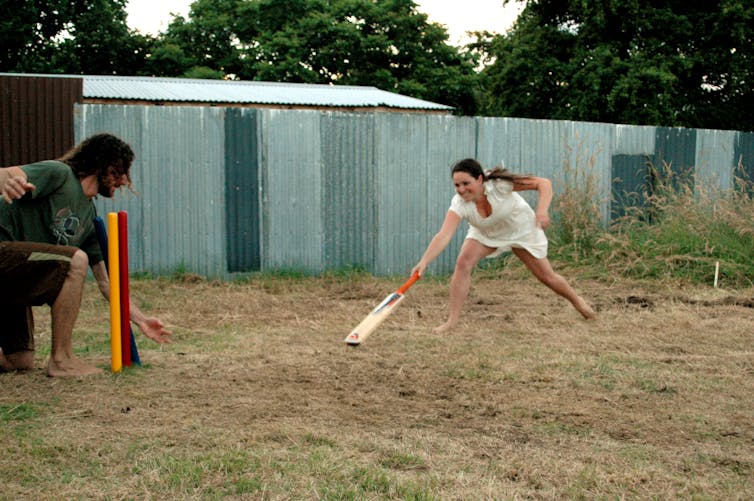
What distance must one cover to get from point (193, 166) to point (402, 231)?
2636mm

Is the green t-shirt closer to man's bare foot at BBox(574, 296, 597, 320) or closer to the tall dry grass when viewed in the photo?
man's bare foot at BBox(574, 296, 597, 320)

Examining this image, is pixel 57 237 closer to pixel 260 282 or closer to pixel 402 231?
pixel 260 282

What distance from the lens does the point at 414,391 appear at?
4.50 metres

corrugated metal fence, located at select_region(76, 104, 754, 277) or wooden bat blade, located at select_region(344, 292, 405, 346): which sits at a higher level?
corrugated metal fence, located at select_region(76, 104, 754, 277)

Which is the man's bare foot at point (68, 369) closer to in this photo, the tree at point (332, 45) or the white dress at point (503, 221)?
the white dress at point (503, 221)

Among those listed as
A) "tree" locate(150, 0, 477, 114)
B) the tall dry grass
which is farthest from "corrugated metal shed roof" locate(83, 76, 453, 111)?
"tree" locate(150, 0, 477, 114)

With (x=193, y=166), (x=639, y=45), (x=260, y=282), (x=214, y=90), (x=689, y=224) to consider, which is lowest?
(x=260, y=282)

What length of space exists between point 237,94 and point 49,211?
13.3 meters

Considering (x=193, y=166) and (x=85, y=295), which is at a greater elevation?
(x=193, y=166)

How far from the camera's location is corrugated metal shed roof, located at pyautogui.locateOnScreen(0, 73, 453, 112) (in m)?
16.1

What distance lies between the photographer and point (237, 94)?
690 inches

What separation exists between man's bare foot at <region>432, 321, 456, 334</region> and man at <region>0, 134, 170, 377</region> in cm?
229

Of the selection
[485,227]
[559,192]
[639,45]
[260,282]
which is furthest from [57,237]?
[639,45]

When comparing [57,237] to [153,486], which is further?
[57,237]
